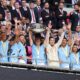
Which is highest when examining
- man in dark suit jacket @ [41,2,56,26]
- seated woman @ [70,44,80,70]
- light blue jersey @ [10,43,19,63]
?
man in dark suit jacket @ [41,2,56,26]

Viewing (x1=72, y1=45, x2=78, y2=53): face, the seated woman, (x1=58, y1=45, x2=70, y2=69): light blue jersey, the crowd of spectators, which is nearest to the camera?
the seated woman

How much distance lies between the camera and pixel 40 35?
310 inches

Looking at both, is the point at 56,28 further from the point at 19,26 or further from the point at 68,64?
the point at 68,64

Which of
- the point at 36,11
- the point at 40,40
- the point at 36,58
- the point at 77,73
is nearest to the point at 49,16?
the point at 36,11

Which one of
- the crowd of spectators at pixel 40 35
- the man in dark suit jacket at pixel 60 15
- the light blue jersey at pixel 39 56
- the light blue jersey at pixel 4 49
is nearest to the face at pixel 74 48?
the crowd of spectators at pixel 40 35

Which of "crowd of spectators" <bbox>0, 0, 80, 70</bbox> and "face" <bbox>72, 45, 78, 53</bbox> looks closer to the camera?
"crowd of spectators" <bbox>0, 0, 80, 70</bbox>

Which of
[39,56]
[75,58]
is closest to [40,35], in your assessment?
[39,56]

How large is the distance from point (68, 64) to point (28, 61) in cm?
69

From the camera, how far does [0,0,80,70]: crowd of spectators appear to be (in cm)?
738

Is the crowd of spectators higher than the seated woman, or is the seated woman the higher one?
the crowd of spectators

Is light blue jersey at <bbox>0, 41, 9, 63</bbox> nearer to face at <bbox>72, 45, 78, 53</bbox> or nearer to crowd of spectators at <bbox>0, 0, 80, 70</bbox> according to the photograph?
crowd of spectators at <bbox>0, 0, 80, 70</bbox>

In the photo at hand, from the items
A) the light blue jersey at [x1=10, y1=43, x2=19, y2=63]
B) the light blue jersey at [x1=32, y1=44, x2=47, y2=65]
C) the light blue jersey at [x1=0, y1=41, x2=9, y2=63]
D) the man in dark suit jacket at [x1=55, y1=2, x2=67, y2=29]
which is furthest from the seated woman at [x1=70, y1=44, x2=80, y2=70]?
the light blue jersey at [x1=0, y1=41, x2=9, y2=63]

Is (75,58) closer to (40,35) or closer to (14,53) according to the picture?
(40,35)

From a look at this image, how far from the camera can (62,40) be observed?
306 inches
